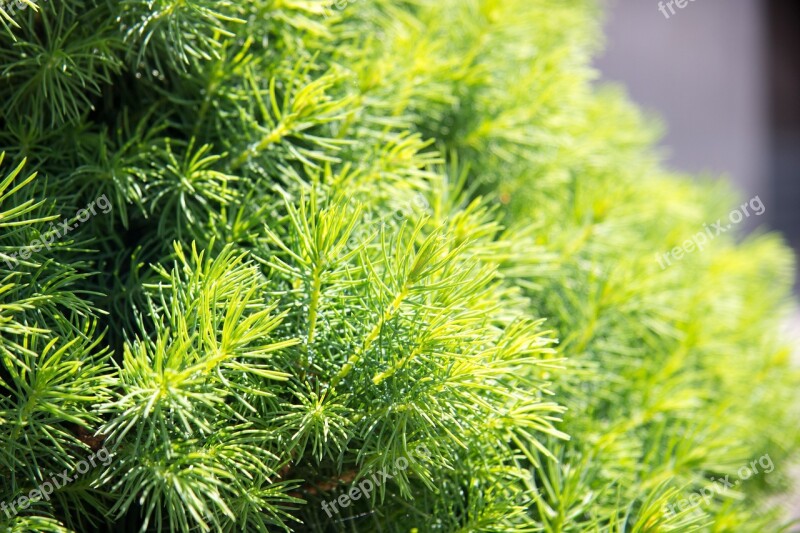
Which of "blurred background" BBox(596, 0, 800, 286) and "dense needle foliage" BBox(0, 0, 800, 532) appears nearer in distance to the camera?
"dense needle foliage" BBox(0, 0, 800, 532)

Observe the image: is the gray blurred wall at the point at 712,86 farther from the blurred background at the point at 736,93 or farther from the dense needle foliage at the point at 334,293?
the dense needle foliage at the point at 334,293

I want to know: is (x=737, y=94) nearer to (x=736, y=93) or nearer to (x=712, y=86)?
(x=736, y=93)

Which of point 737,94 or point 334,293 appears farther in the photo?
point 737,94

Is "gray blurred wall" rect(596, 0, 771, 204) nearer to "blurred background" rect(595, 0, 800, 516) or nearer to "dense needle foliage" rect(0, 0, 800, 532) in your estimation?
"blurred background" rect(595, 0, 800, 516)

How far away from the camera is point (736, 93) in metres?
2.59

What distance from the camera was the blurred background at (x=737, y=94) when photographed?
249 centimetres

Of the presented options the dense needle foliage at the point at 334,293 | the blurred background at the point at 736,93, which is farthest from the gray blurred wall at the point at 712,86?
the dense needle foliage at the point at 334,293

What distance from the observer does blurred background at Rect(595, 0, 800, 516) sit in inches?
97.7

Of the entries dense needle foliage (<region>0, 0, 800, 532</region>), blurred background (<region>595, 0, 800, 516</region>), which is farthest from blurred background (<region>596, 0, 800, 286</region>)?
dense needle foliage (<region>0, 0, 800, 532</region>)

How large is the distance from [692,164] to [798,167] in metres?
0.35

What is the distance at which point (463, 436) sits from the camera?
426 millimetres

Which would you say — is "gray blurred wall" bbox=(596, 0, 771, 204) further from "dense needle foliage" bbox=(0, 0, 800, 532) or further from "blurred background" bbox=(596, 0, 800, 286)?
"dense needle foliage" bbox=(0, 0, 800, 532)

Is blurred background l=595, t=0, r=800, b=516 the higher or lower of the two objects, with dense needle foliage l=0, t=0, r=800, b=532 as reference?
higher

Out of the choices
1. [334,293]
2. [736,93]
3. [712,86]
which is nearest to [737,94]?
[736,93]
